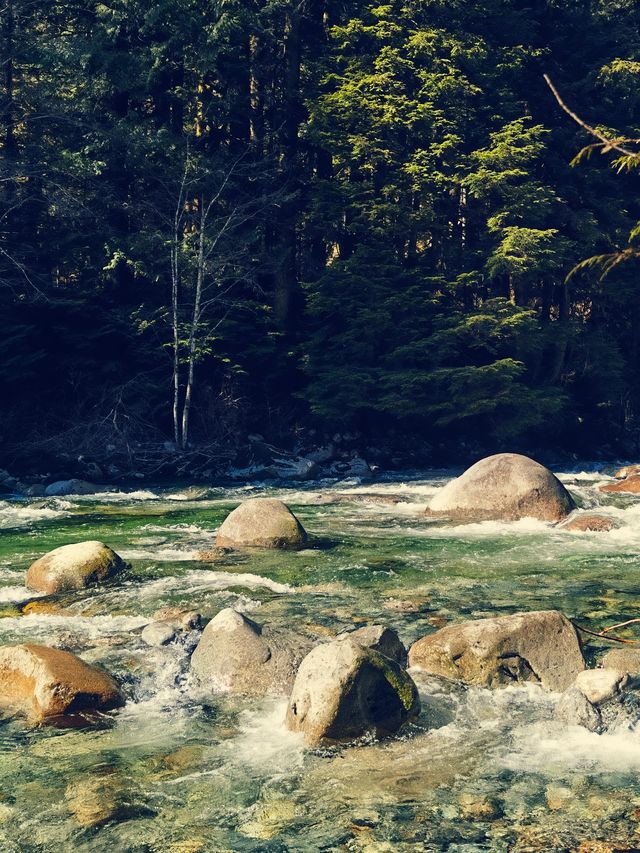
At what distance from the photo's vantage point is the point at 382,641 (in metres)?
7.75

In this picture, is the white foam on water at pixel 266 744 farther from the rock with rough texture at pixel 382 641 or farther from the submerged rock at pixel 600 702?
the submerged rock at pixel 600 702

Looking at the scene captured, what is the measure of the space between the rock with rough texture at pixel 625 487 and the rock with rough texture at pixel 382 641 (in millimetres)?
11516

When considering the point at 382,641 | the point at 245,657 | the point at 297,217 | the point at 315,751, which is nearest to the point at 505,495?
the point at 382,641

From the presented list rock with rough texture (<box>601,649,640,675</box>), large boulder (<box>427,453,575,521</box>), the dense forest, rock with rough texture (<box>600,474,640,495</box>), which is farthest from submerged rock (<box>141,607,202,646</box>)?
the dense forest

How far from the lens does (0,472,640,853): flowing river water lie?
520cm

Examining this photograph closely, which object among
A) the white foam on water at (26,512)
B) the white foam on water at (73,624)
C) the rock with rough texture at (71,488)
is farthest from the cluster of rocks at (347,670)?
the rock with rough texture at (71,488)

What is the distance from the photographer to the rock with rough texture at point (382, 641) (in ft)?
25.3

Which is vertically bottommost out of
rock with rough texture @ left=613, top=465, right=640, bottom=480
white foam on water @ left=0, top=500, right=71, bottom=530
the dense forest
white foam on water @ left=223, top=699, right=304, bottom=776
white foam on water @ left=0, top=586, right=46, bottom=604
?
white foam on water @ left=223, top=699, right=304, bottom=776

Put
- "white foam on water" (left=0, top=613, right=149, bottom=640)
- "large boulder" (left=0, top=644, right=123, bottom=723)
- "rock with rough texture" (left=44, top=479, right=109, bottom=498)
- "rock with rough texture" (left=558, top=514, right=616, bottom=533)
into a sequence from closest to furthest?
1. "large boulder" (left=0, top=644, right=123, bottom=723)
2. "white foam on water" (left=0, top=613, right=149, bottom=640)
3. "rock with rough texture" (left=558, top=514, right=616, bottom=533)
4. "rock with rough texture" (left=44, top=479, right=109, bottom=498)

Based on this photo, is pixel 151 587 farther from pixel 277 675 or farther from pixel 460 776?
pixel 460 776

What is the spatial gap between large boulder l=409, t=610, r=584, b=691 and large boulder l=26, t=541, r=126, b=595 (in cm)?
443

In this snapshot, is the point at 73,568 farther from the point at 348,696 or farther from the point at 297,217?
the point at 297,217

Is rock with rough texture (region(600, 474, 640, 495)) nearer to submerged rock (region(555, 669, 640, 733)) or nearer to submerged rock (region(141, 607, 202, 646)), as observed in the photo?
submerged rock (region(141, 607, 202, 646))

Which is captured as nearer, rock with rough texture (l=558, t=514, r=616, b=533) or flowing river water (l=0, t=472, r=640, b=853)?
flowing river water (l=0, t=472, r=640, b=853)
